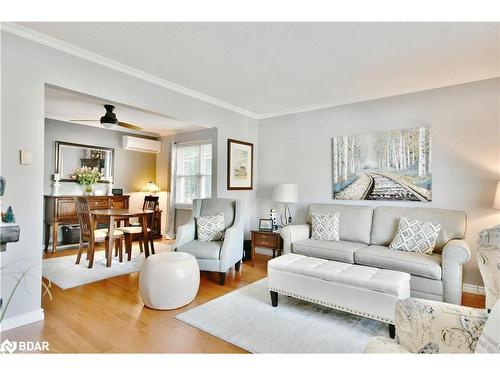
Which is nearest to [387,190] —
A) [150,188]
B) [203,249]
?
[203,249]

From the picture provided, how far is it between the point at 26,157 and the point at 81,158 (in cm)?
344

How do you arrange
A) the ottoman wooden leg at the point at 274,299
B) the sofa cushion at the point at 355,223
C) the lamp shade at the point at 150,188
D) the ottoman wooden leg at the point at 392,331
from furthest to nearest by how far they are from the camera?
the lamp shade at the point at 150,188 → the sofa cushion at the point at 355,223 → the ottoman wooden leg at the point at 274,299 → the ottoman wooden leg at the point at 392,331

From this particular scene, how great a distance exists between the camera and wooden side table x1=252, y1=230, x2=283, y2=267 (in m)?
3.98

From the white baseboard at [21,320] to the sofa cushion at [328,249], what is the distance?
263 centimetres

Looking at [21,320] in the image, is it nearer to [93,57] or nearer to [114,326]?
[114,326]

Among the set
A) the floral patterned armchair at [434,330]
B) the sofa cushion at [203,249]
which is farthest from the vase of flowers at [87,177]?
the floral patterned armchair at [434,330]

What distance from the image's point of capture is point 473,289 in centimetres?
317

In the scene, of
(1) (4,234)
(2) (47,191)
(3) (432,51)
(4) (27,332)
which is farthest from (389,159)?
(2) (47,191)

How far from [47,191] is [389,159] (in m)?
5.57

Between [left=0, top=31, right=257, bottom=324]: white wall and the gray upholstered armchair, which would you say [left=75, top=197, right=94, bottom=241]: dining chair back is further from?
[left=0, top=31, right=257, bottom=324]: white wall

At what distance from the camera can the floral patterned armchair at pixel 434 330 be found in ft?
3.88

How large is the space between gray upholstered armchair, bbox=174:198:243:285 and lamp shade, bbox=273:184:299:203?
2.24ft

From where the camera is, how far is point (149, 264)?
268 cm

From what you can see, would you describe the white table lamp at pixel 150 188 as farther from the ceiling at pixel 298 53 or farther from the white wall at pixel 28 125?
the white wall at pixel 28 125
